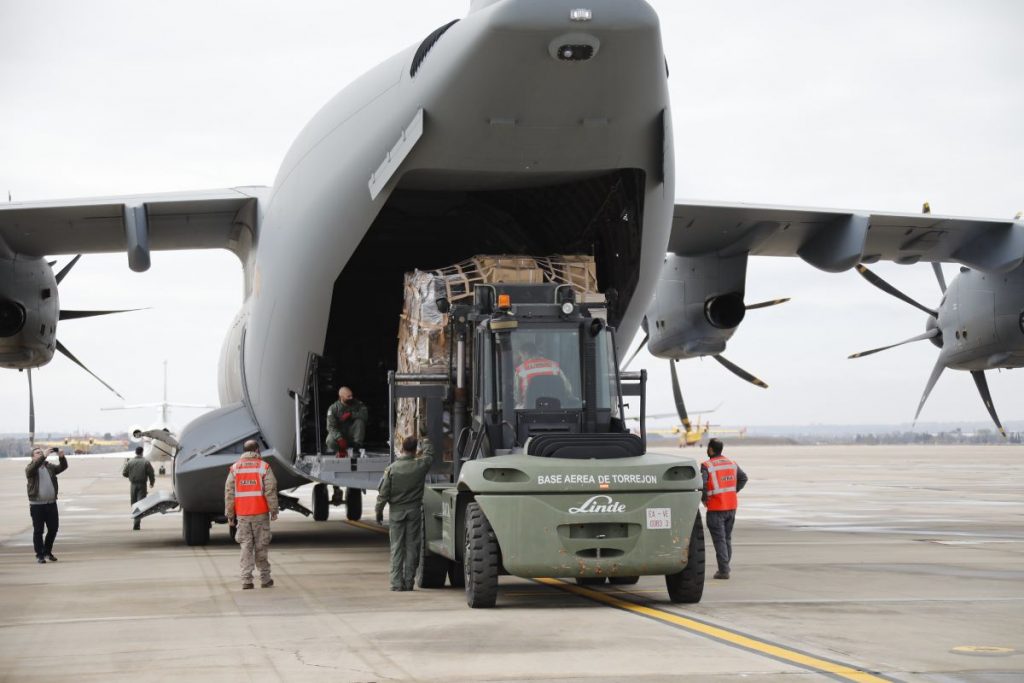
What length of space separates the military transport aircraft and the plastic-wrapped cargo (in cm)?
80

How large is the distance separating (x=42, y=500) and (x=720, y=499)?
7830 millimetres

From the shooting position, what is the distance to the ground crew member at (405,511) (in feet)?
33.5

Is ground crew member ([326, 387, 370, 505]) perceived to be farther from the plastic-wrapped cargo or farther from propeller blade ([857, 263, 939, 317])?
propeller blade ([857, 263, 939, 317])

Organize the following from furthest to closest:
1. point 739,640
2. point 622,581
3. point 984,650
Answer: point 622,581
point 739,640
point 984,650

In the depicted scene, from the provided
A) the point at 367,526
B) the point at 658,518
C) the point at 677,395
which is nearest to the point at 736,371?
the point at 677,395

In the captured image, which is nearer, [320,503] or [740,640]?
[740,640]

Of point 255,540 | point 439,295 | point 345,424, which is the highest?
point 439,295

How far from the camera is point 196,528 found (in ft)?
51.8

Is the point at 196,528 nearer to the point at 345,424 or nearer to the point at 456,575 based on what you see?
the point at 345,424

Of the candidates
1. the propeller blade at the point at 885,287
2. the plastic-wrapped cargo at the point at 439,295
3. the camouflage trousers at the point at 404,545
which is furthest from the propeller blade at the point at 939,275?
the camouflage trousers at the point at 404,545

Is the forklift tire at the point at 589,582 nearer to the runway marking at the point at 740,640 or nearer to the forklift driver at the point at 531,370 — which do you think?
the runway marking at the point at 740,640

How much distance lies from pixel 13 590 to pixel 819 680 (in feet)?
25.3

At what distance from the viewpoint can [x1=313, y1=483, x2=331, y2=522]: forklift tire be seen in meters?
21.5

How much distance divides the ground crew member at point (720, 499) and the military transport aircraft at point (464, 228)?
7.66 feet
